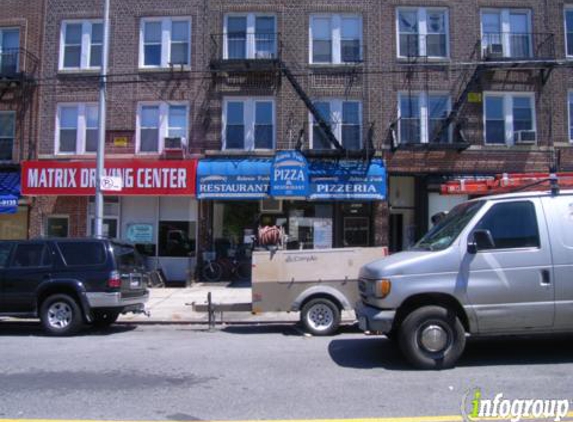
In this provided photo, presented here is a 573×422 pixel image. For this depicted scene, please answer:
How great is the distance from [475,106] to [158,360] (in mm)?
15081

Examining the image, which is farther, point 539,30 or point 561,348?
point 539,30

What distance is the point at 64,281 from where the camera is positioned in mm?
10375

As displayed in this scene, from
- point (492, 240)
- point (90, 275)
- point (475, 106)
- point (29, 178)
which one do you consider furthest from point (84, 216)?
point (492, 240)

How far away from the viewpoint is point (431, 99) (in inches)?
755

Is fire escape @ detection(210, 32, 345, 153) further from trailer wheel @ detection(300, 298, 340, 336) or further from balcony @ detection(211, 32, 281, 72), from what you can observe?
trailer wheel @ detection(300, 298, 340, 336)

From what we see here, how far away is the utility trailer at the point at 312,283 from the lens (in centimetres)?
1000

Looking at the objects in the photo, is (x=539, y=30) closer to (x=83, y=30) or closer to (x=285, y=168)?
(x=285, y=168)

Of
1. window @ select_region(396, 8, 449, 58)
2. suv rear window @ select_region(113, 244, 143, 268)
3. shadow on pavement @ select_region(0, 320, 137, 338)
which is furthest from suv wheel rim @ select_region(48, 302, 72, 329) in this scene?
window @ select_region(396, 8, 449, 58)

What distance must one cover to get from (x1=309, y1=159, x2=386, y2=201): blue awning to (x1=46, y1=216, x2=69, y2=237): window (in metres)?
8.96

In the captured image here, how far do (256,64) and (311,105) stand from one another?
2394 millimetres

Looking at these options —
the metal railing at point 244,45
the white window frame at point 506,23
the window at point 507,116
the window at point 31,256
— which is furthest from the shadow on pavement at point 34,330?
the white window frame at point 506,23

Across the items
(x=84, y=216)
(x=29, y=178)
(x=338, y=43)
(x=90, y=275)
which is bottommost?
(x=90, y=275)

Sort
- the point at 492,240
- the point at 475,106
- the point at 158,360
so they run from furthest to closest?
the point at 475,106 → the point at 158,360 → the point at 492,240

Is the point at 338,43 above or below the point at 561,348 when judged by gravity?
above
